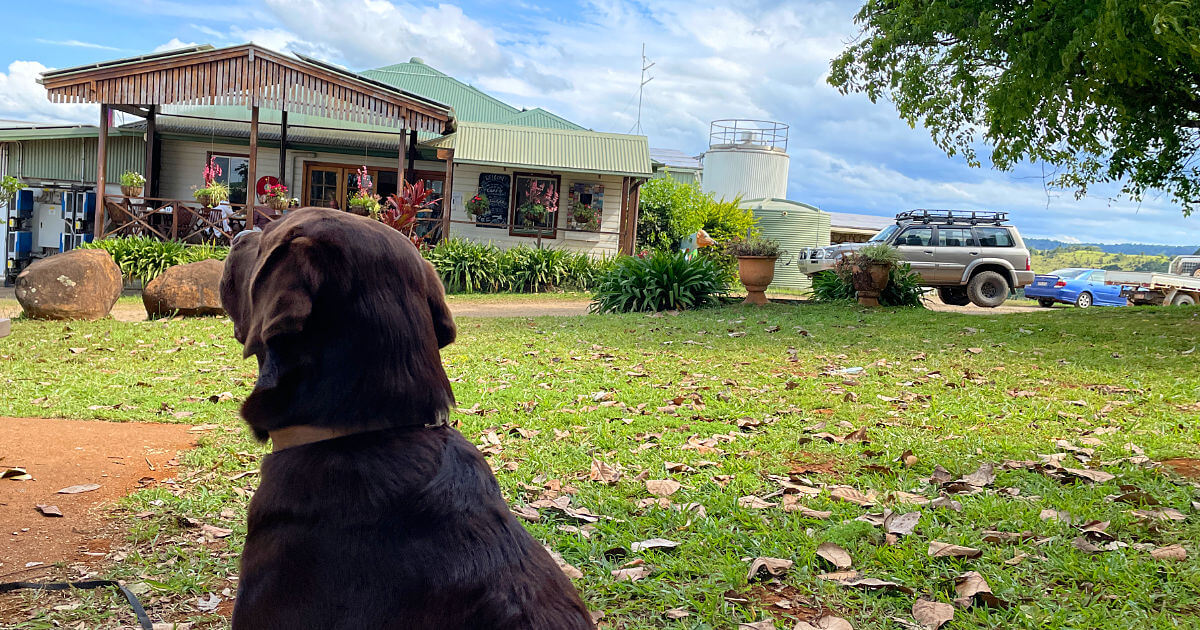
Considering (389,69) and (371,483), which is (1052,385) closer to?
(371,483)

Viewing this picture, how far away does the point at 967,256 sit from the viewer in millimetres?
19828

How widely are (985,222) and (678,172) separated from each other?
691 inches

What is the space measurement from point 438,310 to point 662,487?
244cm

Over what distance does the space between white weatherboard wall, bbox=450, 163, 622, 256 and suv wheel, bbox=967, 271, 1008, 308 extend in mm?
9425

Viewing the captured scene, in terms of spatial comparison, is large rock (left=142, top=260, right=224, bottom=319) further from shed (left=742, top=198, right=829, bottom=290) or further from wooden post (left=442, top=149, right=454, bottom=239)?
shed (left=742, top=198, right=829, bottom=290)

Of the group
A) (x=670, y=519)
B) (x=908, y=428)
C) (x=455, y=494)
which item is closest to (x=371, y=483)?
(x=455, y=494)

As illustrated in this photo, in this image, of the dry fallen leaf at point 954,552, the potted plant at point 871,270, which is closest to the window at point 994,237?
the potted plant at point 871,270

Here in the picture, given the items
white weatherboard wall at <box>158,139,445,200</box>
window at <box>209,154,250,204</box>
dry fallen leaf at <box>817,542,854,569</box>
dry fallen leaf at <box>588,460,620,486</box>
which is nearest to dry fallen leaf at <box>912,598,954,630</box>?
dry fallen leaf at <box>817,542,854,569</box>

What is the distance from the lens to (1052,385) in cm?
696

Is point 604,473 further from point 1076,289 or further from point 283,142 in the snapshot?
point 1076,289

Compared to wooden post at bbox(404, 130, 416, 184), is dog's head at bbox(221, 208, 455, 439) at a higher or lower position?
lower

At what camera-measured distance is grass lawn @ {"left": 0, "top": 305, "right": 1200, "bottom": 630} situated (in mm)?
3059

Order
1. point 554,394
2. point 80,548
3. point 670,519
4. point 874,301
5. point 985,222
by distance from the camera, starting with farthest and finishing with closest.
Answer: point 985,222 < point 874,301 < point 554,394 < point 670,519 < point 80,548

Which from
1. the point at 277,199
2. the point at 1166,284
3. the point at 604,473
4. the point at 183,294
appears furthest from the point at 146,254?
the point at 1166,284
